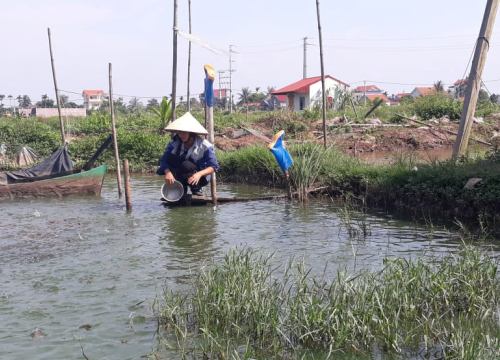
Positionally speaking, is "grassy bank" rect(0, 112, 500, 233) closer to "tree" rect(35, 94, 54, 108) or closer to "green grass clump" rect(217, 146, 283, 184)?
"green grass clump" rect(217, 146, 283, 184)

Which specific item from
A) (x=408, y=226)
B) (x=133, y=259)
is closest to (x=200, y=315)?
(x=133, y=259)

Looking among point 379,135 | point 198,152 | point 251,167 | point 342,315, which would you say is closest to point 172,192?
point 198,152

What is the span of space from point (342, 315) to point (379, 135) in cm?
1798

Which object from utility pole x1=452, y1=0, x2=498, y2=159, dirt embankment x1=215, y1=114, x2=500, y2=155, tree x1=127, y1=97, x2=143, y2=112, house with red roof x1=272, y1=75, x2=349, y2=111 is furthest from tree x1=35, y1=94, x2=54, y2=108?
utility pole x1=452, y1=0, x2=498, y2=159

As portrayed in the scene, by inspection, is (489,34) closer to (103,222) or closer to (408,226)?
(408,226)

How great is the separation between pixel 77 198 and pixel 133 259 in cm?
591

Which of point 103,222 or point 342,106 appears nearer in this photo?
point 103,222

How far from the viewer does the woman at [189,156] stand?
32.0 feet

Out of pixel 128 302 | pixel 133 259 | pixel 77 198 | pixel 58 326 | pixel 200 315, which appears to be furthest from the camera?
pixel 77 198

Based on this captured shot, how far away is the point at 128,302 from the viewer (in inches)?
216

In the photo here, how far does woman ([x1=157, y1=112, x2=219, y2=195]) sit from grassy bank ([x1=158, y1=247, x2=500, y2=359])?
15.7ft

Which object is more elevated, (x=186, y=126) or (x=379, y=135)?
(x=379, y=135)

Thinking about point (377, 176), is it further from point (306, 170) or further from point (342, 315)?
point (342, 315)

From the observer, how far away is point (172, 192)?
33.9 feet
